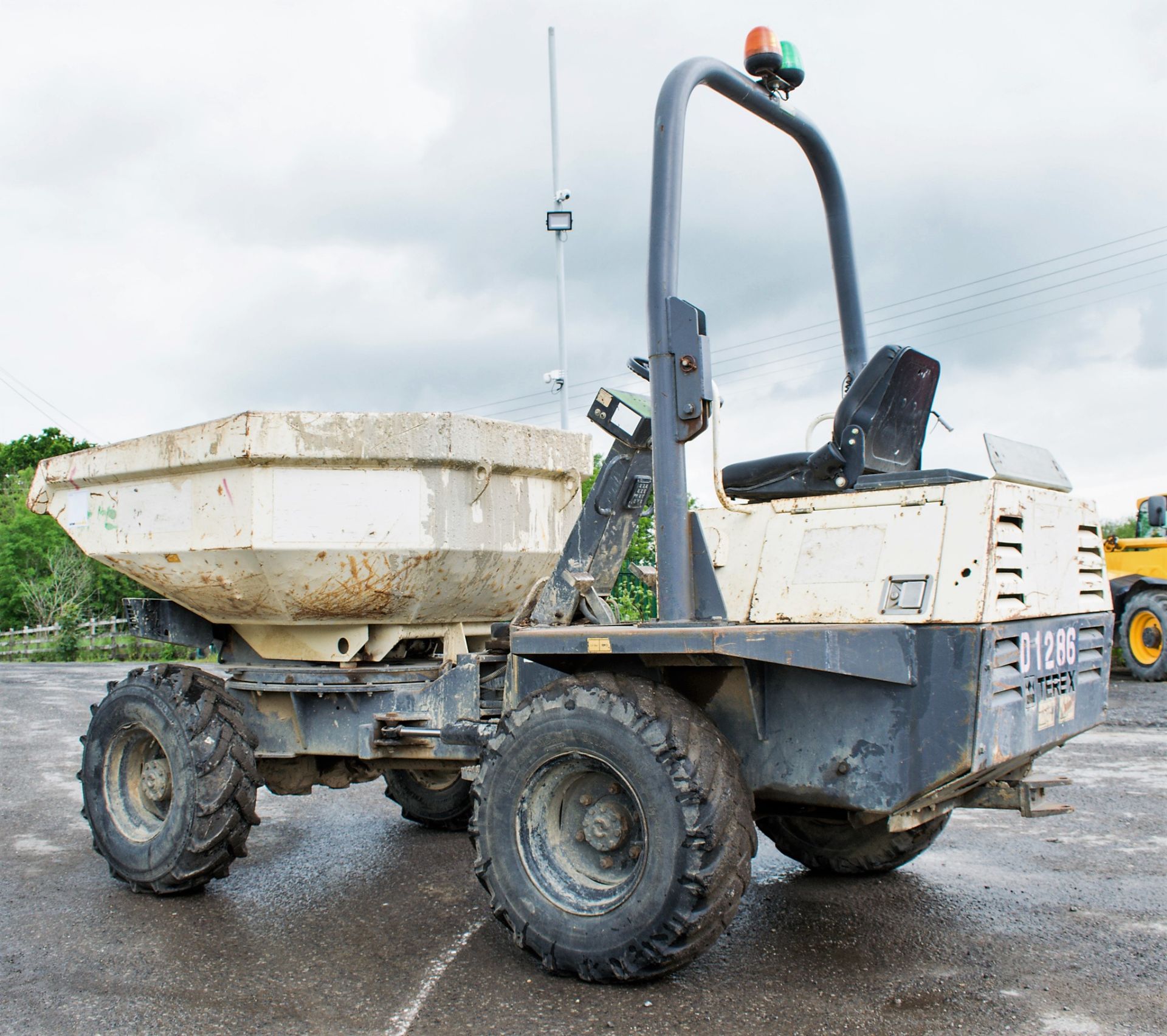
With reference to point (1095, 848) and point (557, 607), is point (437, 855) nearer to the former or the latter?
point (557, 607)

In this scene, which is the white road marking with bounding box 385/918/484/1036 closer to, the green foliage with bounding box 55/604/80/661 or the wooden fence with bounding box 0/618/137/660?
the wooden fence with bounding box 0/618/137/660

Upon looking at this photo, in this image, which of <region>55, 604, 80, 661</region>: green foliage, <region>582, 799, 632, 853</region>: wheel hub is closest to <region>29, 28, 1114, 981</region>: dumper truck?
<region>582, 799, 632, 853</region>: wheel hub

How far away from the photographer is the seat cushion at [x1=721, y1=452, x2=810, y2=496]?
4.10m

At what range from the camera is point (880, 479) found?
12.5 feet

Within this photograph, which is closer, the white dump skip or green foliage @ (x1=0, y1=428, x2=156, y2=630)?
the white dump skip

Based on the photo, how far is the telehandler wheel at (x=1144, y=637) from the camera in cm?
1320

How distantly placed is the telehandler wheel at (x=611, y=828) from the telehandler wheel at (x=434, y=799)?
234 centimetres

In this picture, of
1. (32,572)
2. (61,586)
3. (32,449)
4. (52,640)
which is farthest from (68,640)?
(32,449)

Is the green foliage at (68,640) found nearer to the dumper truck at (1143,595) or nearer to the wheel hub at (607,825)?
the dumper truck at (1143,595)

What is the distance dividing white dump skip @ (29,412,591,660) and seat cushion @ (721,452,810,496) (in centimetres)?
133

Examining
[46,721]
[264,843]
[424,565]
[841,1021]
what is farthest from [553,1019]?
[46,721]

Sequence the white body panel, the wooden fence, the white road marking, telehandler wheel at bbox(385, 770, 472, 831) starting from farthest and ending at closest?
1. the wooden fence
2. telehandler wheel at bbox(385, 770, 472, 831)
3. the white road marking
4. the white body panel

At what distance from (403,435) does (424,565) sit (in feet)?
1.96

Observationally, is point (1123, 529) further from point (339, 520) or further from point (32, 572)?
point (32, 572)
